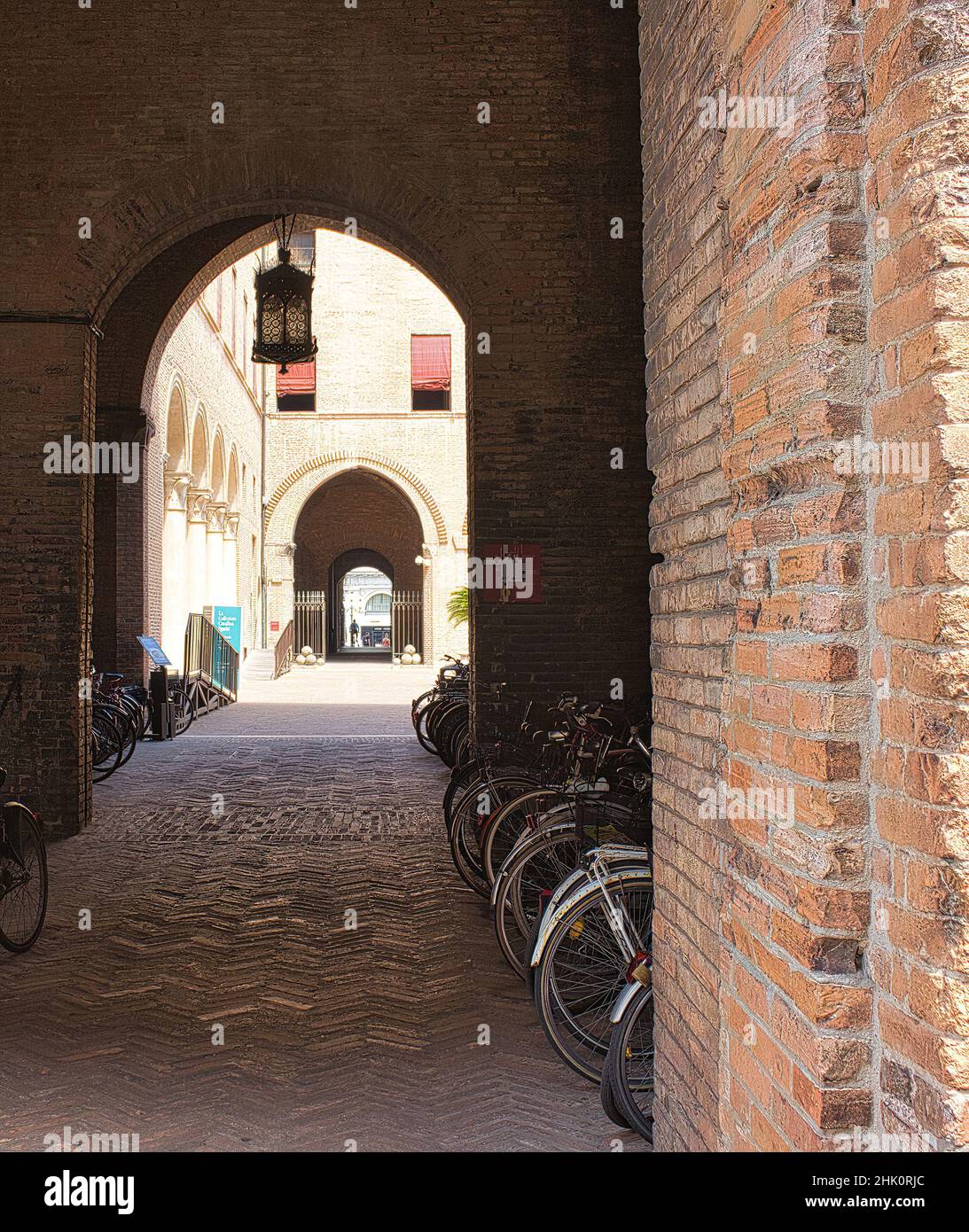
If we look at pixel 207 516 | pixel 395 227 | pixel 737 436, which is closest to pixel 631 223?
pixel 395 227

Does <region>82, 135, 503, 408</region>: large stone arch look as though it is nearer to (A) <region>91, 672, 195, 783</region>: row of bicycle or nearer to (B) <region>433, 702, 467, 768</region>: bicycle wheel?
(A) <region>91, 672, 195, 783</region>: row of bicycle

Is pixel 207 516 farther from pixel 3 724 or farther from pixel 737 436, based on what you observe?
pixel 737 436

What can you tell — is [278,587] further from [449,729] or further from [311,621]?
[449,729]

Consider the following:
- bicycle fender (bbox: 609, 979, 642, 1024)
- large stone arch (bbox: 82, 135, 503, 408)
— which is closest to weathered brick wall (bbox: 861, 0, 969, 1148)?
bicycle fender (bbox: 609, 979, 642, 1024)

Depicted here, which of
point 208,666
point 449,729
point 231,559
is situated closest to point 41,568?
point 449,729

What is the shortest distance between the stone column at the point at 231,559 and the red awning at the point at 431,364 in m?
6.62

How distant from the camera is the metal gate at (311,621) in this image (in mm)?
30156

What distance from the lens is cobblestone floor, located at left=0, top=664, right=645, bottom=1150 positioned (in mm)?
3484

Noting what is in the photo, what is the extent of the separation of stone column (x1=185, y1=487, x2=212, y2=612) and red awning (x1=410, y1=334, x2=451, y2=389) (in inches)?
346

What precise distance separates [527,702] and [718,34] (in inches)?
245

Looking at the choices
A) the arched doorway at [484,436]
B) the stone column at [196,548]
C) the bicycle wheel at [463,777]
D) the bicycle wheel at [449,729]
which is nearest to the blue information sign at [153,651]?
the bicycle wheel at [449,729]

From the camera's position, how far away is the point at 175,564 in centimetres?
1823

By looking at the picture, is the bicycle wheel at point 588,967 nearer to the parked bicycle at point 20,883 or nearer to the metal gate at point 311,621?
the parked bicycle at point 20,883

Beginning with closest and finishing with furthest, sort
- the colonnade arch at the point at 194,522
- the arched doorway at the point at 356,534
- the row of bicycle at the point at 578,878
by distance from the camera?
the row of bicycle at the point at 578,878, the colonnade arch at the point at 194,522, the arched doorway at the point at 356,534
